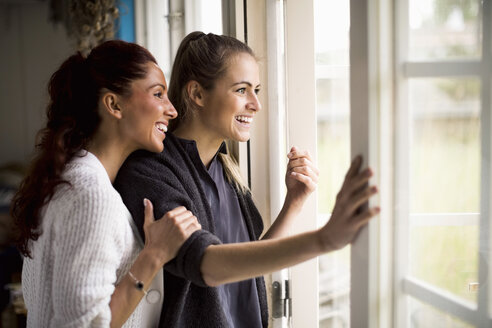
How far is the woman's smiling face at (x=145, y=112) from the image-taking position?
1.10m

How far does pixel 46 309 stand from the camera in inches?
39.9

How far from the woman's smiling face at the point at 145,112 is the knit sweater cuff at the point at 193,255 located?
0.27 metres

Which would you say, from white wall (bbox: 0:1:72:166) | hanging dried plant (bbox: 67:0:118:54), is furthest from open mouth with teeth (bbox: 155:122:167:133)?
white wall (bbox: 0:1:72:166)

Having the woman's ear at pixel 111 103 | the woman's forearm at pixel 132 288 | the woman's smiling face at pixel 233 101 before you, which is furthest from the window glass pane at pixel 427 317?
the woman's ear at pixel 111 103

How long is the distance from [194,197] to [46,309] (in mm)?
411

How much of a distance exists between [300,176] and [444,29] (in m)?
0.58

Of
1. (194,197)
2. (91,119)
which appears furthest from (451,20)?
(91,119)

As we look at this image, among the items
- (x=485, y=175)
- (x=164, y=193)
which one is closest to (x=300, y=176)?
(x=164, y=193)

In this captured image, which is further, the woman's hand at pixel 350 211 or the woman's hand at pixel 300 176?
the woman's hand at pixel 300 176

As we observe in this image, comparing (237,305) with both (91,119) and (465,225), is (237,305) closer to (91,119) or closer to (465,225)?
(91,119)

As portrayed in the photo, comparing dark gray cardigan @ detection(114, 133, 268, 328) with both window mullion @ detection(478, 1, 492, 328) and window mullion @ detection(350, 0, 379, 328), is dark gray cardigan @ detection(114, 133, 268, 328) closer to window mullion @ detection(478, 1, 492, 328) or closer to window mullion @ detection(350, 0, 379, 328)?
window mullion @ detection(350, 0, 379, 328)

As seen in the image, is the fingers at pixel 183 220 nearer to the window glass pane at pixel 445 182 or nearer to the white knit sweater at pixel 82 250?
the white knit sweater at pixel 82 250

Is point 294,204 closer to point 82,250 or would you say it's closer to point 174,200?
point 174,200

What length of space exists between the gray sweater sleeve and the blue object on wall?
2241 mm
